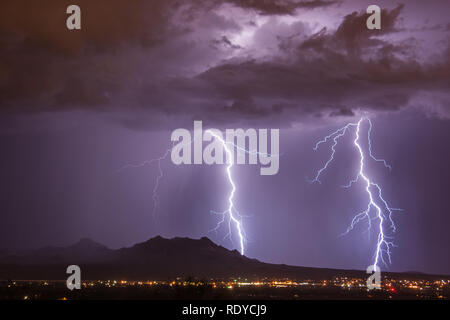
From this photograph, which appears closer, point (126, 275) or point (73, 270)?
point (126, 275)

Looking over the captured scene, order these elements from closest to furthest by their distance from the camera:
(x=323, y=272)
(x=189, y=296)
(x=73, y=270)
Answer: (x=189, y=296) < (x=323, y=272) < (x=73, y=270)

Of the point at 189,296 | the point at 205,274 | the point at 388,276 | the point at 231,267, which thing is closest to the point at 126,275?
the point at 205,274
